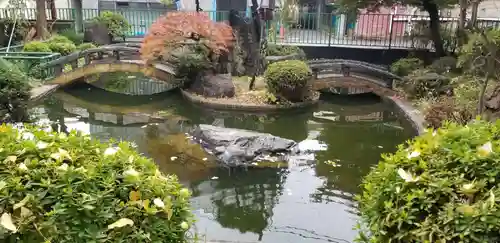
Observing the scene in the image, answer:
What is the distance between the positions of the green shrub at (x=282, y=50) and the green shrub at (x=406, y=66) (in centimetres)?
303

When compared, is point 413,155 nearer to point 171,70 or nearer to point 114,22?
point 171,70

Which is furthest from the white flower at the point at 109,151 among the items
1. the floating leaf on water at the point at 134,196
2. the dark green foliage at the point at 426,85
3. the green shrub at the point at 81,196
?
the dark green foliage at the point at 426,85

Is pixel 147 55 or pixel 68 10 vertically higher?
pixel 68 10

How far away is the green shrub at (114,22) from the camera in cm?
1519

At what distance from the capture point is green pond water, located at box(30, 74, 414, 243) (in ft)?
16.8

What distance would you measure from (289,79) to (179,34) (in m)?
3.00

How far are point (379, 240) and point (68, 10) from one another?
1821 cm

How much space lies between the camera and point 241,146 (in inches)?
273

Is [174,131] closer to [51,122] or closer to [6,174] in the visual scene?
[51,122]

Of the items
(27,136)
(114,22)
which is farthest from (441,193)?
(114,22)

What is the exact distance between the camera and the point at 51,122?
913cm

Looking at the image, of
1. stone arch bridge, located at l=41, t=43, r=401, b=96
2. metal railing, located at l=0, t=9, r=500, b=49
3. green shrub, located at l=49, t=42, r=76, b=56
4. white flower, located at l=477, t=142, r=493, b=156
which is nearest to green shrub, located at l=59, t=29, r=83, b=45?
metal railing, located at l=0, t=9, r=500, b=49

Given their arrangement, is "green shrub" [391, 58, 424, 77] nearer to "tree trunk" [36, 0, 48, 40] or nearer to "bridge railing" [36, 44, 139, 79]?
"bridge railing" [36, 44, 139, 79]

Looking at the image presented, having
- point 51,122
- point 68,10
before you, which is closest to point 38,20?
point 68,10
